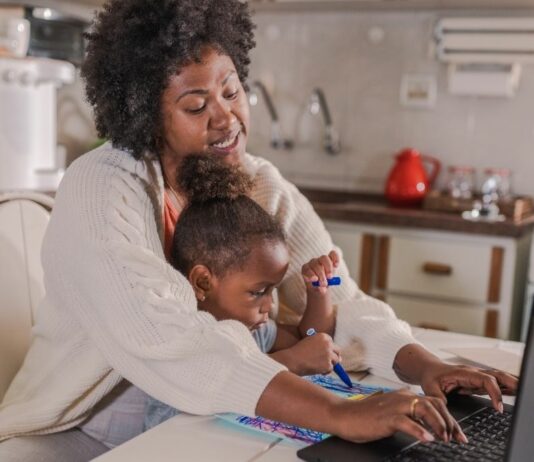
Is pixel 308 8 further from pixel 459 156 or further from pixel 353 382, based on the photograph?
pixel 353 382

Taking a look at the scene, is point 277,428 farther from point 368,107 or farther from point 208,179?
point 368,107

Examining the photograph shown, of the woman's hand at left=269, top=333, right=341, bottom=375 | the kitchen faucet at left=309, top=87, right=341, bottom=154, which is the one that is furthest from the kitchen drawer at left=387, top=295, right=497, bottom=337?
the woman's hand at left=269, top=333, right=341, bottom=375

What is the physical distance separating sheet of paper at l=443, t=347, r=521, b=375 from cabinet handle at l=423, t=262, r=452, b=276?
153 cm

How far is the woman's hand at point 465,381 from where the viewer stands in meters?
1.08

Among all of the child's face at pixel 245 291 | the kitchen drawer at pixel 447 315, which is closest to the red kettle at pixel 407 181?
the kitchen drawer at pixel 447 315

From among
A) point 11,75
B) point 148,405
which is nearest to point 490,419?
point 148,405

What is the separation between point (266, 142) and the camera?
12.2ft

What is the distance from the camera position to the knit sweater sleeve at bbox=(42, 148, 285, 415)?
0.99 meters

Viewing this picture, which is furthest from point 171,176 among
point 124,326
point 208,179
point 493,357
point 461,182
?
point 461,182

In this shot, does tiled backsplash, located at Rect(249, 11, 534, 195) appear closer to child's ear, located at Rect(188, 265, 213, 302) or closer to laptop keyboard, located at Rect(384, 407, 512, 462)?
child's ear, located at Rect(188, 265, 213, 302)

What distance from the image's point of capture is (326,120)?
3.49 m

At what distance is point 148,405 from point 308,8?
101 inches

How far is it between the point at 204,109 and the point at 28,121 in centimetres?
183

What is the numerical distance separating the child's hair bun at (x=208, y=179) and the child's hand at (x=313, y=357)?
266 mm
